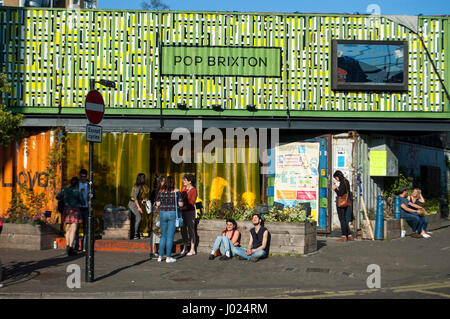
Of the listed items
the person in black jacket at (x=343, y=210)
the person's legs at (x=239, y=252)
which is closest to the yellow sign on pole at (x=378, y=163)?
the person in black jacket at (x=343, y=210)

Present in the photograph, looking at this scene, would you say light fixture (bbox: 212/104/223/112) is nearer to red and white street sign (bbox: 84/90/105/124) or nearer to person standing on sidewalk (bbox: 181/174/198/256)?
person standing on sidewalk (bbox: 181/174/198/256)

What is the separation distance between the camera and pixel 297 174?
55.3 feet

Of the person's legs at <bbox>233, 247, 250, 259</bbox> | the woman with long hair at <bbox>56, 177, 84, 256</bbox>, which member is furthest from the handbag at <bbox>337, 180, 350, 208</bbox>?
the woman with long hair at <bbox>56, 177, 84, 256</bbox>

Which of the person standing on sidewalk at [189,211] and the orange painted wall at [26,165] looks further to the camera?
the orange painted wall at [26,165]

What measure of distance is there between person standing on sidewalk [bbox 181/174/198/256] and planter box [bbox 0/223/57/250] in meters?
3.68

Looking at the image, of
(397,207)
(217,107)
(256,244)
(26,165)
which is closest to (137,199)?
(217,107)

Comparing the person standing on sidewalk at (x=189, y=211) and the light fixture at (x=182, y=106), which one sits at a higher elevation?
the light fixture at (x=182, y=106)

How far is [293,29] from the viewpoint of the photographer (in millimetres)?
16891

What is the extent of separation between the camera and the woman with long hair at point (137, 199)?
579 inches

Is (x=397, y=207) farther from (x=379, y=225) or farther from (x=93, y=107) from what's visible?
(x=93, y=107)

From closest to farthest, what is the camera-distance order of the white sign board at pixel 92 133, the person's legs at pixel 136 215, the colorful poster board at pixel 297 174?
the white sign board at pixel 92 133
the person's legs at pixel 136 215
the colorful poster board at pixel 297 174

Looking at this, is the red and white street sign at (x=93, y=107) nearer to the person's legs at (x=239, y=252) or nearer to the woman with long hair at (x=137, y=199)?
the person's legs at (x=239, y=252)

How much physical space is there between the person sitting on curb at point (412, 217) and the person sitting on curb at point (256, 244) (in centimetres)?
570

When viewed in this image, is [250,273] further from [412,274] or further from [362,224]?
[362,224]
